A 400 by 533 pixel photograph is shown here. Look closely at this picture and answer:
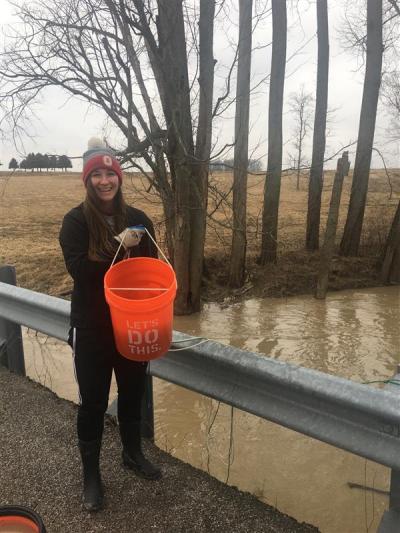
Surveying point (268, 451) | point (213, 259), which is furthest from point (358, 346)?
point (213, 259)

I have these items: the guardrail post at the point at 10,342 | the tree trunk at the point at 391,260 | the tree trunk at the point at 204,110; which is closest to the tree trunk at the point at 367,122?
the tree trunk at the point at 391,260

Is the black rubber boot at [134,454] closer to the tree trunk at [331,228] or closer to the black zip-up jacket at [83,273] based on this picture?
the black zip-up jacket at [83,273]

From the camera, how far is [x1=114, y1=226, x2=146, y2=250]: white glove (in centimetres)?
237

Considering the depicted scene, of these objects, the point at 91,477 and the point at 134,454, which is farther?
the point at 134,454

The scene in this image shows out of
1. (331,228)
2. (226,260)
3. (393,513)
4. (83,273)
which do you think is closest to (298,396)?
(393,513)

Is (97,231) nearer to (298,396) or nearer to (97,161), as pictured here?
(97,161)

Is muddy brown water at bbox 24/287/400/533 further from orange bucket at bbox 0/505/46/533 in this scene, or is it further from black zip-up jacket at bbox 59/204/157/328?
orange bucket at bbox 0/505/46/533

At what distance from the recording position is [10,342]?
4090 millimetres

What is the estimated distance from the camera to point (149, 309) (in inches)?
84.4

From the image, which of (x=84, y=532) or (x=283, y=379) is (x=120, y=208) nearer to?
(x=283, y=379)

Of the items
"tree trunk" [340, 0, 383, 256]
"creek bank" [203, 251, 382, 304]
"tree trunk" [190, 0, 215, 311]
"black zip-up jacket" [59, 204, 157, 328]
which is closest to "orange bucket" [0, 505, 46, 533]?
"black zip-up jacket" [59, 204, 157, 328]

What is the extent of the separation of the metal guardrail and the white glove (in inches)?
25.7

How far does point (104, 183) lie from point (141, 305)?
0.79 meters

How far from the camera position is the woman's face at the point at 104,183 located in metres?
2.56
